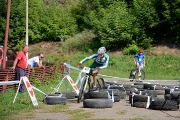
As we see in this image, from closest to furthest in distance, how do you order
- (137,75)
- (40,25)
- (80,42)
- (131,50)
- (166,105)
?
1. (166,105)
2. (137,75)
3. (131,50)
4. (80,42)
5. (40,25)

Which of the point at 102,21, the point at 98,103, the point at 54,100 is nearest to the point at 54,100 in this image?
the point at 54,100

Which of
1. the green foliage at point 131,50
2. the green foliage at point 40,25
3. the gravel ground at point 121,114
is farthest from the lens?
the green foliage at point 40,25

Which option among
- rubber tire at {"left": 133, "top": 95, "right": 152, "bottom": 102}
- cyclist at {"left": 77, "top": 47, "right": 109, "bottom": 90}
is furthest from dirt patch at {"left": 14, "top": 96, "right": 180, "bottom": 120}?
cyclist at {"left": 77, "top": 47, "right": 109, "bottom": 90}

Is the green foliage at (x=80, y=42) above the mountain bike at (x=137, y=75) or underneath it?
above

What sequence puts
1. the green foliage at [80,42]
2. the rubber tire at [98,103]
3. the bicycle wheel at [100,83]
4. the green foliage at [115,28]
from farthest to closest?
the green foliage at [80,42]
the green foliage at [115,28]
the bicycle wheel at [100,83]
the rubber tire at [98,103]

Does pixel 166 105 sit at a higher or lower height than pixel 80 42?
lower

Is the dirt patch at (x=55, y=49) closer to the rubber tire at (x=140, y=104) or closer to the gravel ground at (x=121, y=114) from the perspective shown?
the rubber tire at (x=140, y=104)

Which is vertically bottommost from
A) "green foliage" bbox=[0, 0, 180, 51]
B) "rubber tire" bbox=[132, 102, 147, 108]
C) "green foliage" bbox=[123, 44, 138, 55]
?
"rubber tire" bbox=[132, 102, 147, 108]

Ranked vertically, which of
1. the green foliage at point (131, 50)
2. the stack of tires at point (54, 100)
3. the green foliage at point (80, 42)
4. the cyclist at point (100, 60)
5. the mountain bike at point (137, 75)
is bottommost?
the stack of tires at point (54, 100)

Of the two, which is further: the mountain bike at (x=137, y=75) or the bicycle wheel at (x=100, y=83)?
the mountain bike at (x=137, y=75)

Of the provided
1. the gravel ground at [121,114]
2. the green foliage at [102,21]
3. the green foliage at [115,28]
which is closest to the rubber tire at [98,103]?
the gravel ground at [121,114]

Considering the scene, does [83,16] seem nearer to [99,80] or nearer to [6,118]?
[99,80]

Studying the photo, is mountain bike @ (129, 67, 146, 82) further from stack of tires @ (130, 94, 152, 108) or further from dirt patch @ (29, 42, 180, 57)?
dirt patch @ (29, 42, 180, 57)

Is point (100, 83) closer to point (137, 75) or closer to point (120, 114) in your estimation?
point (120, 114)
